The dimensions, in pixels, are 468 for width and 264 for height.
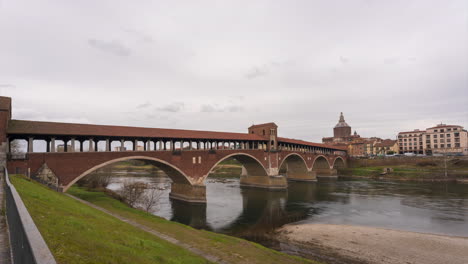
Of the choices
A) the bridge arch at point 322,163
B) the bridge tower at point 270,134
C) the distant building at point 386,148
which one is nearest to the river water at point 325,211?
the bridge tower at point 270,134

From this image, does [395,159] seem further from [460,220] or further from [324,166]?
[460,220]

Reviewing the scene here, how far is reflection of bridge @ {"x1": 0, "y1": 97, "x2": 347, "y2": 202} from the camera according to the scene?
21.5 m

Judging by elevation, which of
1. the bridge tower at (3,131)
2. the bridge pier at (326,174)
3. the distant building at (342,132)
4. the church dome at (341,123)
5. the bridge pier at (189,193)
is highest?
the church dome at (341,123)

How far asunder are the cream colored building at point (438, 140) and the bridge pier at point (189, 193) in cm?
8499

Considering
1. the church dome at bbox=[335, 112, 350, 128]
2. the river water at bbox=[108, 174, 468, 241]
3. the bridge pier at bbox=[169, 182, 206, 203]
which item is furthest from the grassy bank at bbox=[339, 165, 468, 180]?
the church dome at bbox=[335, 112, 350, 128]

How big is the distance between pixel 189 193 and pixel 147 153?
8567 mm

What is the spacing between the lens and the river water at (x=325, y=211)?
24177mm

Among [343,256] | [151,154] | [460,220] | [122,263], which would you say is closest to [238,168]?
[151,154]

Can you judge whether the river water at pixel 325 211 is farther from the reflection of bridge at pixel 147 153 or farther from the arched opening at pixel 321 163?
the arched opening at pixel 321 163

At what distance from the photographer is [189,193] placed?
33.8 meters

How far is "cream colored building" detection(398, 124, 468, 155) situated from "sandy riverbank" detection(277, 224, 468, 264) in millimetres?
80447

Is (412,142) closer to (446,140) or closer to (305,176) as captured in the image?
(446,140)

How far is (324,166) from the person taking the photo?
240ft

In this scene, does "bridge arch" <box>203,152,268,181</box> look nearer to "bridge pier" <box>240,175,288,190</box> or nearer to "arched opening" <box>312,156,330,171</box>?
"bridge pier" <box>240,175,288,190</box>
